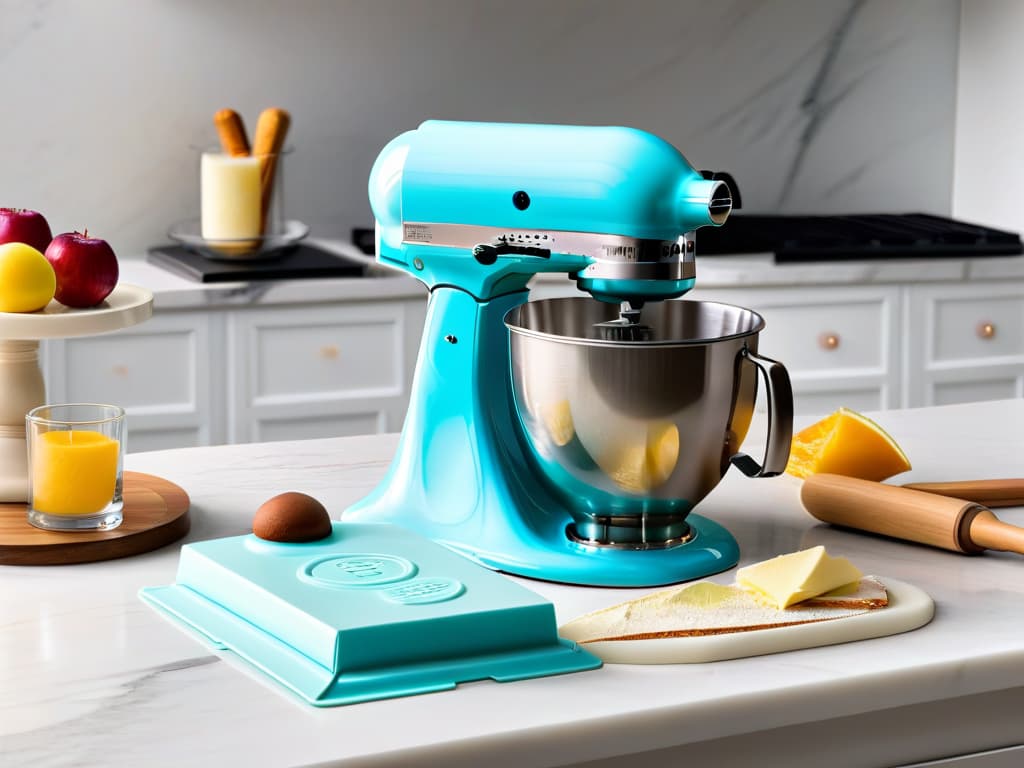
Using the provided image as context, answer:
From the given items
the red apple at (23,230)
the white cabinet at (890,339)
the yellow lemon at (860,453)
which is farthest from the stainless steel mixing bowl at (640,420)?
the white cabinet at (890,339)

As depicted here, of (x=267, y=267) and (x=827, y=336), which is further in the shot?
(x=827, y=336)

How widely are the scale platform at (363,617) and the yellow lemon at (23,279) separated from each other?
0.94ft

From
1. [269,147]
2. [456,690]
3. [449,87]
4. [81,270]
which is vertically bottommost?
[456,690]

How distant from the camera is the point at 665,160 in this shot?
111cm

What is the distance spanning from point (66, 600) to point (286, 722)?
0.30 metres

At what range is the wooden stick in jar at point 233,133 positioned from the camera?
9.58 feet

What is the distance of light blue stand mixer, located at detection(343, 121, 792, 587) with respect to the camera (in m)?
1.11

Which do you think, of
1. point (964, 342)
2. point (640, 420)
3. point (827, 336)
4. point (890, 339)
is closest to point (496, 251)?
point (640, 420)

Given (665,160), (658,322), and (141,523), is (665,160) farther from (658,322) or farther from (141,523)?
(141,523)

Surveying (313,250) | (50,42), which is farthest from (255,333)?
(50,42)

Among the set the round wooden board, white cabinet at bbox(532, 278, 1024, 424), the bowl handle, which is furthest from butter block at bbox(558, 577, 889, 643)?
white cabinet at bbox(532, 278, 1024, 424)

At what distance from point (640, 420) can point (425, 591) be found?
23 centimetres

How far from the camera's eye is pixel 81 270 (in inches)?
49.6

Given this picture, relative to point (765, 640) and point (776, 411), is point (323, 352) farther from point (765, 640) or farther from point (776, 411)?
point (765, 640)
